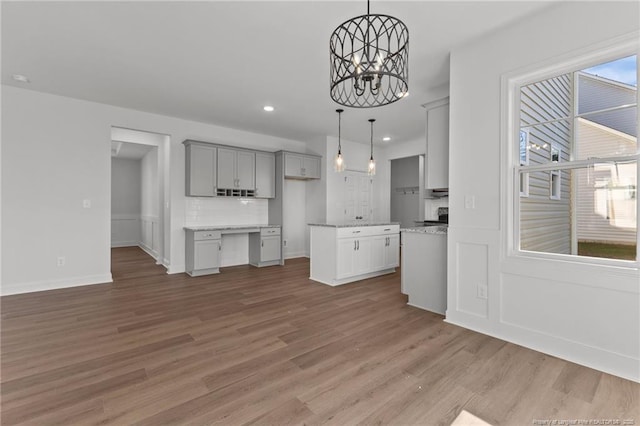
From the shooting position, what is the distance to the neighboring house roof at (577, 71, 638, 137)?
2104 mm

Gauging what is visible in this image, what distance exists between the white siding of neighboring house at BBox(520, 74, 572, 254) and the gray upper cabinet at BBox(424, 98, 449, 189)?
92 cm

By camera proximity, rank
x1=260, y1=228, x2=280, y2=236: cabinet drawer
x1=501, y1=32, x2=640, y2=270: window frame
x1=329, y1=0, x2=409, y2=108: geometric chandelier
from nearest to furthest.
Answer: x1=329, y1=0, x2=409, y2=108: geometric chandelier
x1=501, y1=32, x2=640, y2=270: window frame
x1=260, y1=228, x2=280, y2=236: cabinet drawer

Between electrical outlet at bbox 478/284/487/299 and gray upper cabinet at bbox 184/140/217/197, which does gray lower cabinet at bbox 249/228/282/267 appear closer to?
gray upper cabinet at bbox 184/140/217/197

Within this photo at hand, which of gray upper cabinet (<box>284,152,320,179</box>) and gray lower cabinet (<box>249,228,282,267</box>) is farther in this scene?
gray upper cabinet (<box>284,152,320,179</box>)

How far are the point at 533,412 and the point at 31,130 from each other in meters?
6.29

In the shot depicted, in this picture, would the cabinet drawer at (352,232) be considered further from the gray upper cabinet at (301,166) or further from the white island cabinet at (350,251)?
the gray upper cabinet at (301,166)

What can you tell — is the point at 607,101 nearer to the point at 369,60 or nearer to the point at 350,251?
the point at 369,60

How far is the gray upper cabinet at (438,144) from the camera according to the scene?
11.5ft

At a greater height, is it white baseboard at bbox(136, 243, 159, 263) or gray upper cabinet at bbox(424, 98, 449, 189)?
gray upper cabinet at bbox(424, 98, 449, 189)

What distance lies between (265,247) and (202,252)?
4.09ft

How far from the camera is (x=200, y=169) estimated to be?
536 cm

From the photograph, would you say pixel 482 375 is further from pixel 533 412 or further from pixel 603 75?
pixel 603 75

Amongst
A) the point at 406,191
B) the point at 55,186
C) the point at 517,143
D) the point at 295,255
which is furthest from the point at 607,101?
the point at 406,191

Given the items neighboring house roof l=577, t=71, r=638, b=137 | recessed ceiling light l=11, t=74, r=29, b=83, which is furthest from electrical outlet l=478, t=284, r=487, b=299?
recessed ceiling light l=11, t=74, r=29, b=83
